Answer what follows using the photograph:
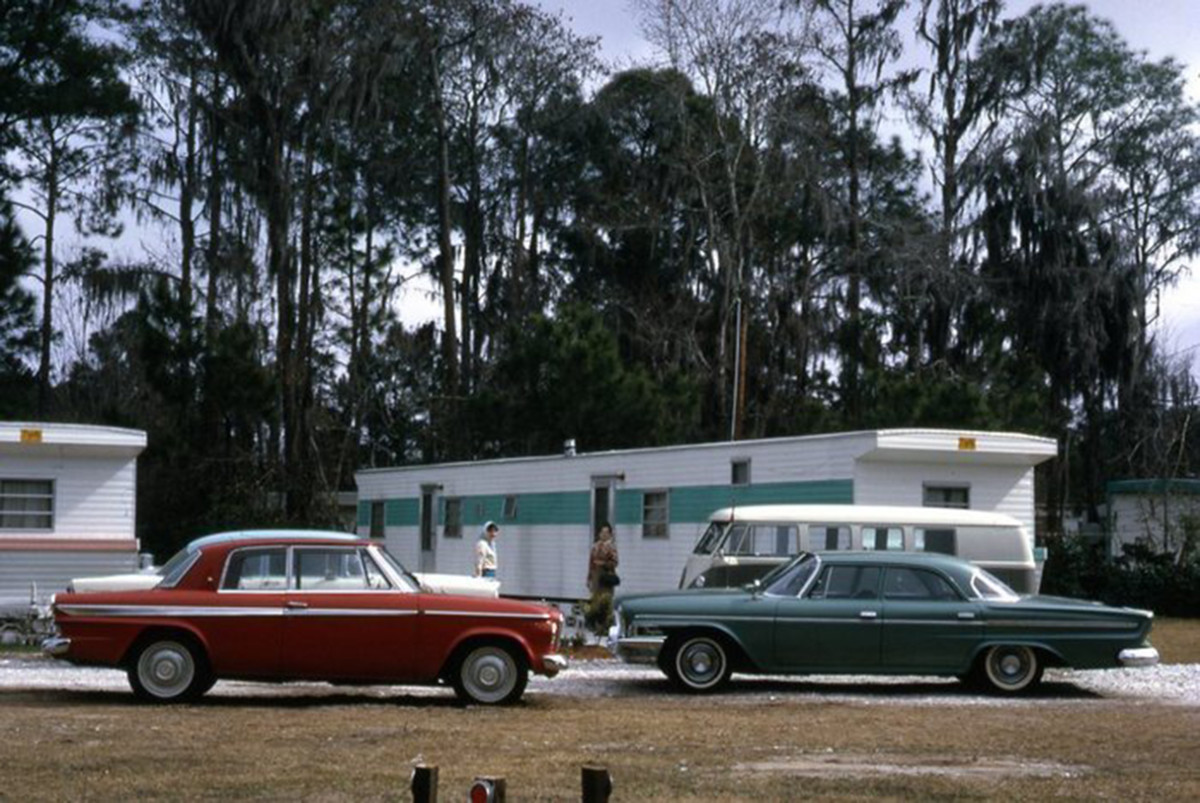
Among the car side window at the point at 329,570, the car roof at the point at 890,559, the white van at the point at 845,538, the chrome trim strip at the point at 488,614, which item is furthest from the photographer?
the white van at the point at 845,538

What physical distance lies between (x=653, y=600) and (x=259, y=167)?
2505 centimetres

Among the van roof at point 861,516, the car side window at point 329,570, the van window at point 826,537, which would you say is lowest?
the car side window at point 329,570

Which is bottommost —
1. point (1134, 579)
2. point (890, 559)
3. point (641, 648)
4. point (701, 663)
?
point (701, 663)

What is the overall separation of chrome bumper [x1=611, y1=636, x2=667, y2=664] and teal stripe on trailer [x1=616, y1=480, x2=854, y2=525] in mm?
6358

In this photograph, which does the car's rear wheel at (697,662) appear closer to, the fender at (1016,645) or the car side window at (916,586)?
the car side window at (916,586)

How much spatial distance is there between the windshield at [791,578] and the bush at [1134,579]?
1549cm

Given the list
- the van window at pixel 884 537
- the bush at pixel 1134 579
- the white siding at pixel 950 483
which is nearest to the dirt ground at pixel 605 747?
the van window at pixel 884 537

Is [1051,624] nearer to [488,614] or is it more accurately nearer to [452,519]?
[488,614]

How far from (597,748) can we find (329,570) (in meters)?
3.81

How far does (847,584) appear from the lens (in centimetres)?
1686

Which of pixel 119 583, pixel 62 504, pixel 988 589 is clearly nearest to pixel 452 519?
pixel 62 504

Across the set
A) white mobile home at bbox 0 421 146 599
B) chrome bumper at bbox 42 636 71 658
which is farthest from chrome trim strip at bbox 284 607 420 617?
white mobile home at bbox 0 421 146 599

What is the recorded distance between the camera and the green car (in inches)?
655

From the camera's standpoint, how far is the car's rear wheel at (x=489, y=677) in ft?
49.8
